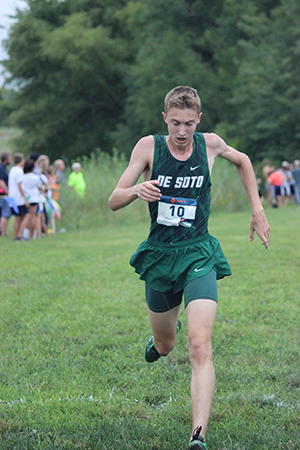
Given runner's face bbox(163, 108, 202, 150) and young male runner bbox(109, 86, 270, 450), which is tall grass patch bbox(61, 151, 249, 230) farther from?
runner's face bbox(163, 108, 202, 150)

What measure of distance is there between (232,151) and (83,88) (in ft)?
140

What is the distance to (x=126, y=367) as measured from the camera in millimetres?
5133

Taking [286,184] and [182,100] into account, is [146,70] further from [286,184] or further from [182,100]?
[182,100]

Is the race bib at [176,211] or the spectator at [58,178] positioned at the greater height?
the spectator at [58,178]

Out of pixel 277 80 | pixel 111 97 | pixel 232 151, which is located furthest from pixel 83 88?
pixel 232 151

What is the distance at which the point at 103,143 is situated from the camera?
47.0 metres

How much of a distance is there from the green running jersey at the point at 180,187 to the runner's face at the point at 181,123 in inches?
5.2

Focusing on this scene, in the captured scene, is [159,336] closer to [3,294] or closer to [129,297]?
[129,297]

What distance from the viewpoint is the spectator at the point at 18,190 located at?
545 inches

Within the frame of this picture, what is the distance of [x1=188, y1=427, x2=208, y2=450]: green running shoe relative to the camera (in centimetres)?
313

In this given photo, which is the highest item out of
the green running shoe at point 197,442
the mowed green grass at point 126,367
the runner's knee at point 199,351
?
the runner's knee at point 199,351

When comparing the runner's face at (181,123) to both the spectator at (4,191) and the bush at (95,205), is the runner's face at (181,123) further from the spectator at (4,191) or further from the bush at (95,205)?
the bush at (95,205)

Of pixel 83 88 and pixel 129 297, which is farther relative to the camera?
pixel 83 88

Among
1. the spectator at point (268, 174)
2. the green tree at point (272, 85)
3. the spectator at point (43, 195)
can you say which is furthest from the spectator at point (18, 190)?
the green tree at point (272, 85)
